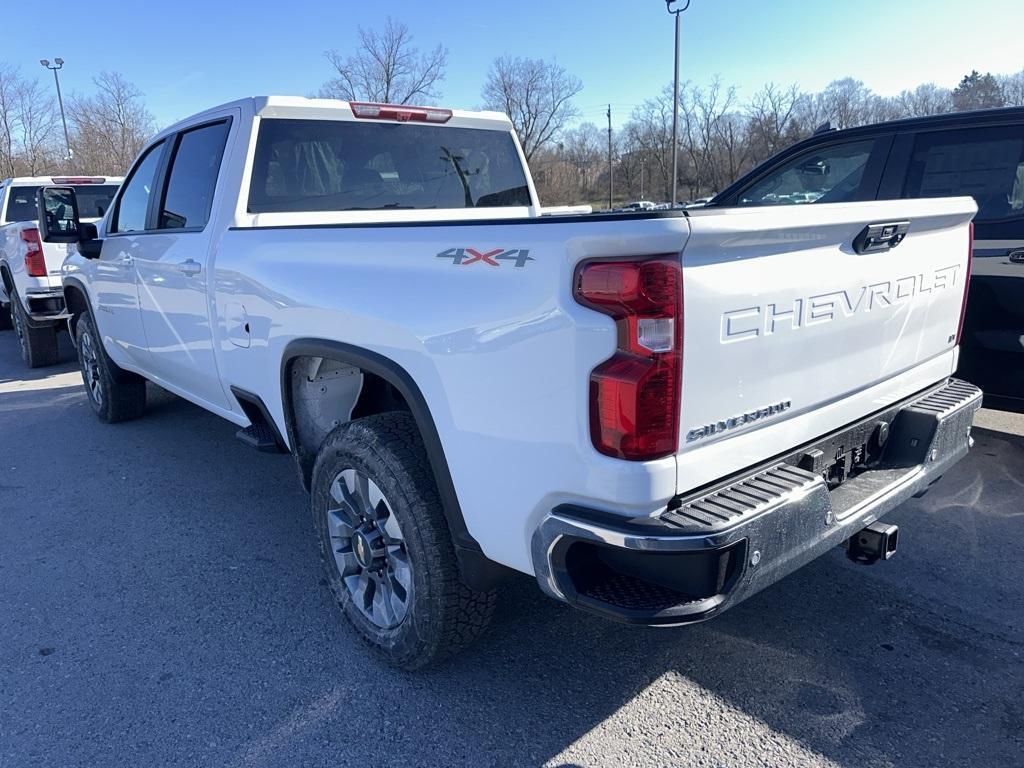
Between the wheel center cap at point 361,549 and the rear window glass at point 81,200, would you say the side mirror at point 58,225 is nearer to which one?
the wheel center cap at point 361,549

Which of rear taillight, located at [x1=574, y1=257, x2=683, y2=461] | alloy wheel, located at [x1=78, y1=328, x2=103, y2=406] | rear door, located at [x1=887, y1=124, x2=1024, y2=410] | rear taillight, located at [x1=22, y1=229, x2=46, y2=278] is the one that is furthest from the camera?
rear taillight, located at [x1=22, y1=229, x2=46, y2=278]

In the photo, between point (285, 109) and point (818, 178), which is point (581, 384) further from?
point (818, 178)

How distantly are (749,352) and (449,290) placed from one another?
858 millimetres

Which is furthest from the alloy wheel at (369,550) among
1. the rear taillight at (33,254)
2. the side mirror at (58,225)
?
the rear taillight at (33,254)

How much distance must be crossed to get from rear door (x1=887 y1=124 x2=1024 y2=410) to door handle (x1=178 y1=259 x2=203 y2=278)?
400 centimetres

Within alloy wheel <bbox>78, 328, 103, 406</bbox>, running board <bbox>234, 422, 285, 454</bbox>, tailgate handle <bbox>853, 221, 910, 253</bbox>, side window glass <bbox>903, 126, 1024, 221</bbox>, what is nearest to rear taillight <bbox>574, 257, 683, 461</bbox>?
tailgate handle <bbox>853, 221, 910, 253</bbox>

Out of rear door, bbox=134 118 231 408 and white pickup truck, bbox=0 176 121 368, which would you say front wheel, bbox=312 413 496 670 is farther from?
white pickup truck, bbox=0 176 121 368

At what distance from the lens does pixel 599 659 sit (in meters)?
2.83

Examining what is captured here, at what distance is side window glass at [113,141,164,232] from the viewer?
15.4 feet

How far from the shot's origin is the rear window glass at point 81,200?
30.8 feet

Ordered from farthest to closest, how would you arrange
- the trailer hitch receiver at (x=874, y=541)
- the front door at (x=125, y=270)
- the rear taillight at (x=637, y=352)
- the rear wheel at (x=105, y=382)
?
the rear wheel at (x=105, y=382)
the front door at (x=125, y=270)
the trailer hitch receiver at (x=874, y=541)
the rear taillight at (x=637, y=352)

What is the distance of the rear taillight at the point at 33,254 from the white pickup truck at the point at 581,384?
540 centimetres

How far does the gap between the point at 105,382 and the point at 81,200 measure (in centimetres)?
505

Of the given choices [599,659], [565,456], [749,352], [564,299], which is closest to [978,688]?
[599,659]
